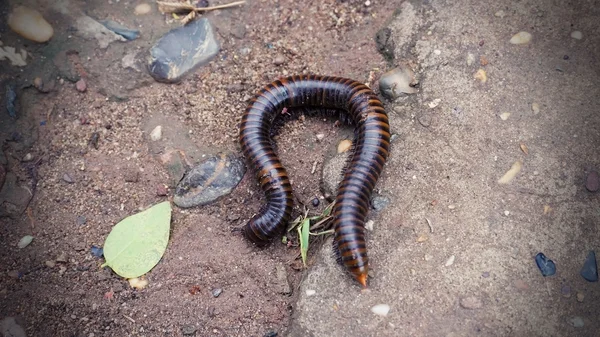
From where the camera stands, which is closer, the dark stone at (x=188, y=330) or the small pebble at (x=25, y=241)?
the dark stone at (x=188, y=330)

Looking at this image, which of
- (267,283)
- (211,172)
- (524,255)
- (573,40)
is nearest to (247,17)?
(211,172)

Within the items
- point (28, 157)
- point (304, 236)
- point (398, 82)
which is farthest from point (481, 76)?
point (28, 157)

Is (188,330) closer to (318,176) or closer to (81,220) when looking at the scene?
(81,220)

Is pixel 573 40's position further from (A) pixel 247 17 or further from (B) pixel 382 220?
(A) pixel 247 17

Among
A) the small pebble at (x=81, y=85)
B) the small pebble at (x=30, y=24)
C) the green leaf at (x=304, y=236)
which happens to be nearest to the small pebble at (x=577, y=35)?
the green leaf at (x=304, y=236)

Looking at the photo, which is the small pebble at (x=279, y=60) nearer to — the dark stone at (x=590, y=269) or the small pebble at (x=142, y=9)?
the small pebble at (x=142, y=9)

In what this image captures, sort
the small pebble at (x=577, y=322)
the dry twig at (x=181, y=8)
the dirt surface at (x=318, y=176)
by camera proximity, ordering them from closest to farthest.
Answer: the small pebble at (x=577, y=322) < the dirt surface at (x=318, y=176) < the dry twig at (x=181, y=8)
